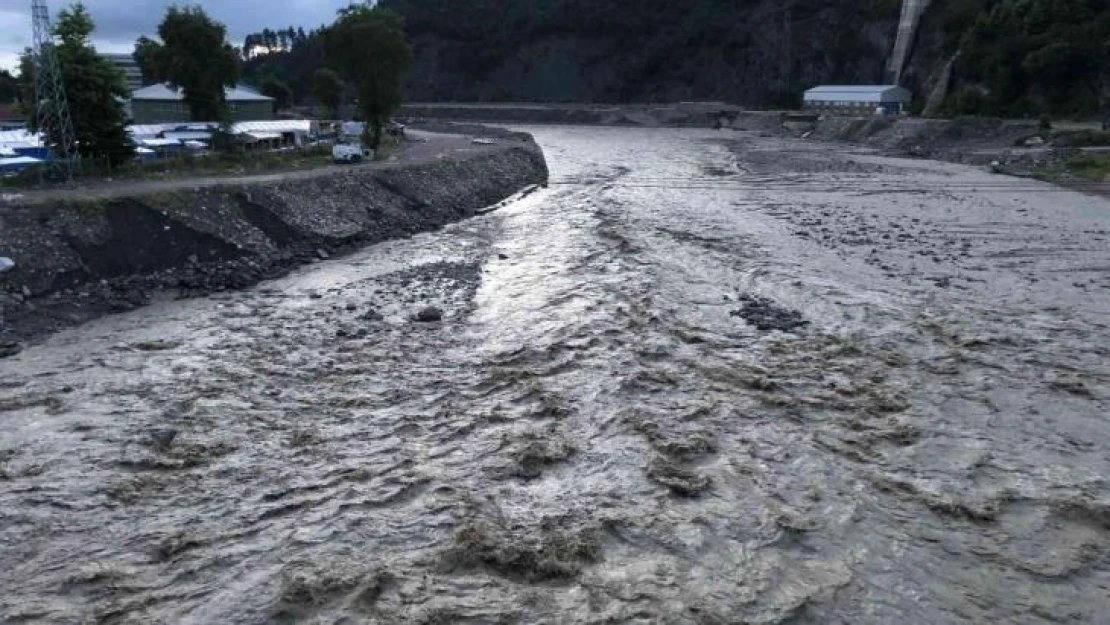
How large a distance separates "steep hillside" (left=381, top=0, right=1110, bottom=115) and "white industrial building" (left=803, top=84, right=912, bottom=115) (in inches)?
120

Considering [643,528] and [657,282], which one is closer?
[643,528]

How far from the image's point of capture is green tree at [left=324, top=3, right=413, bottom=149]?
163ft

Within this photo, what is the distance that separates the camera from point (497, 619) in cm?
924

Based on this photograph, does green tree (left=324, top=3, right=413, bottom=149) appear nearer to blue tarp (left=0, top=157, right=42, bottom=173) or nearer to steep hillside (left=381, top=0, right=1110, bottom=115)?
blue tarp (left=0, top=157, right=42, bottom=173)

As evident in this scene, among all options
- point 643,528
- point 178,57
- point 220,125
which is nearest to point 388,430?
point 643,528

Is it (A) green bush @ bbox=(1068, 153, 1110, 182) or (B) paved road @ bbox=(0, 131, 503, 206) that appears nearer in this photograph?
(B) paved road @ bbox=(0, 131, 503, 206)

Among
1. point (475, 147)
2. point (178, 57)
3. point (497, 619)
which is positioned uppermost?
point (178, 57)

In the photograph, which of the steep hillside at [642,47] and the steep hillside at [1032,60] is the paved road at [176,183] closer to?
the steep hillside at [1032,60]

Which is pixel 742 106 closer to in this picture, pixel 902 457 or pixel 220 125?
pixel 220 125

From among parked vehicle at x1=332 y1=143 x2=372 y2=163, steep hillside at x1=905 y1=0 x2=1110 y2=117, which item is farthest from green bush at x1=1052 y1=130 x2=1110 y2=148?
parked vehicle at x1=332 y1=143 x2=372 y2=163

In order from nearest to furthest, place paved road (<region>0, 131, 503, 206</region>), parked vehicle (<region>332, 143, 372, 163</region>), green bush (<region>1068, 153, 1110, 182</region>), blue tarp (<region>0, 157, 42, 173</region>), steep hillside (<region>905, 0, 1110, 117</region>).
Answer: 1. paved road (<region>0, 131, 503, 206</region>)
2. blue tarp (<region>0, 157, 42, 173</region>)
3. parked vehicle (<region>332, 143, 372, 163</region>)
4. green bush (<region>1068, 153, 1110, 182</region>)
5. steep hillside (<region>905, 0, 1110, 117</region>)

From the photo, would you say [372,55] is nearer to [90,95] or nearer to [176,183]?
[90,95]

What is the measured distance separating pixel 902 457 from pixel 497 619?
761cm

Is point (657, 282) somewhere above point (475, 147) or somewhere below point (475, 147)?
below
